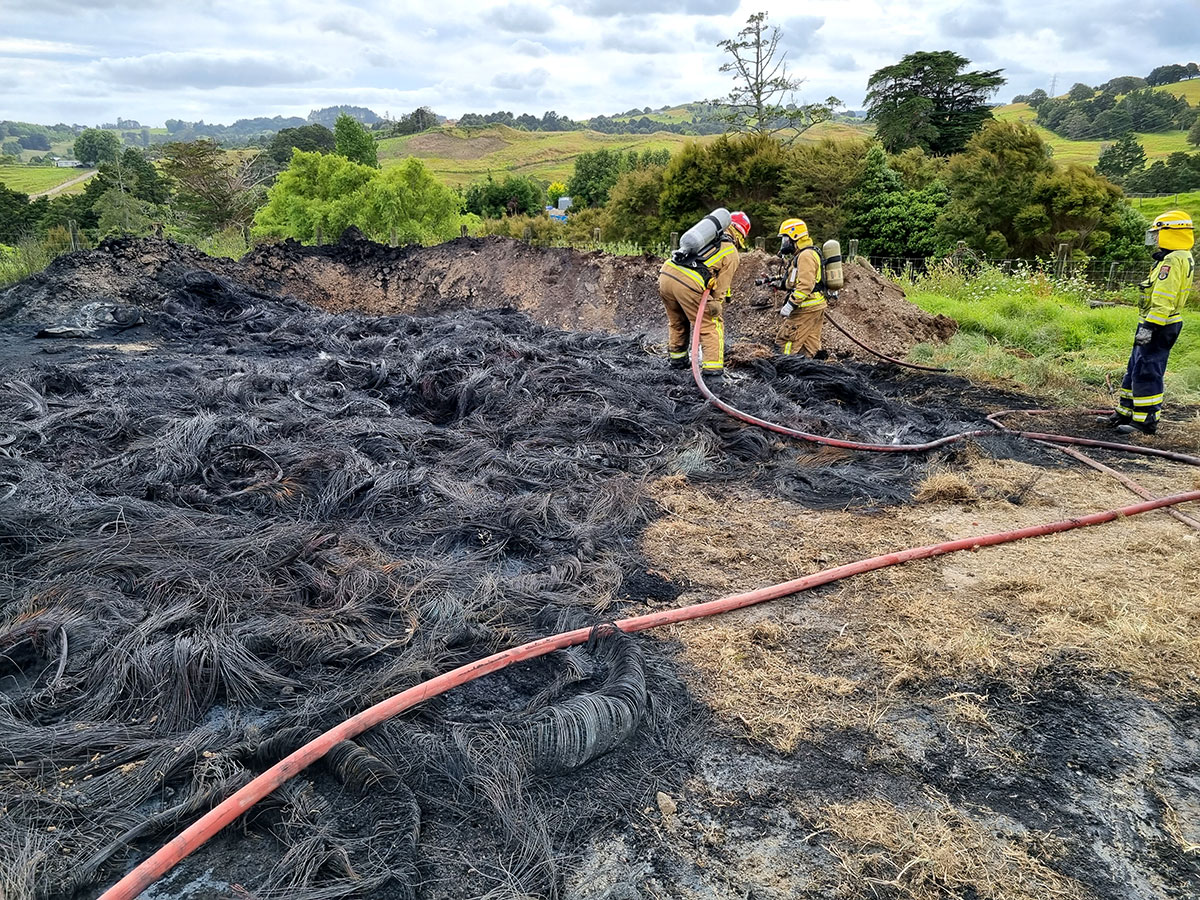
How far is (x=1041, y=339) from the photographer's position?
9.72 m

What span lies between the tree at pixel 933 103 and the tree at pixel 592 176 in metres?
13.8

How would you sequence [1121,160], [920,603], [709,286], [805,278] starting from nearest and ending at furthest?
[920,603] → [709,286] → [805,278] → [1121,160]

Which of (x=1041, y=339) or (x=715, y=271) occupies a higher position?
(x=715, y=271)

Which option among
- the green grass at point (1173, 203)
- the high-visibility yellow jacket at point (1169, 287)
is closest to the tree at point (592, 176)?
the green grass at point (1173, 203)

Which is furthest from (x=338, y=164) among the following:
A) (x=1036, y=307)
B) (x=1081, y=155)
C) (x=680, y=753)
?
(x=1081, y=155)

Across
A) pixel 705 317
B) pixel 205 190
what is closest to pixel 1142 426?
pixel 705 317

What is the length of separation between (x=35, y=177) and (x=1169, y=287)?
98.8 m

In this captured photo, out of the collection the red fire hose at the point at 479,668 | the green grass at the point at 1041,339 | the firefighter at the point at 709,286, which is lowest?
the red fire hose at the point at 479,668

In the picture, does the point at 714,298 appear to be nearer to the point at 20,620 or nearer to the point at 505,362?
the point at 505,362

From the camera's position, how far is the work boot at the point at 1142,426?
249 inches

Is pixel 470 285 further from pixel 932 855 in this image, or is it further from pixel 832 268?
pixel 932 855

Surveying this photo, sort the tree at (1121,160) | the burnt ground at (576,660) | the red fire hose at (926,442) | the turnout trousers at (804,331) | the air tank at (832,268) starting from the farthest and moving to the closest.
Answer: the tree at (1121,160) → the turnout trousers at (804,331) → the air tank at (832,268) → the red fire hose at (926,442) → the burnt ground at (576,660)

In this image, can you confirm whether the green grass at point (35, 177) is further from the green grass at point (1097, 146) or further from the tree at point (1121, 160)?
the tree at point (1121, 160)

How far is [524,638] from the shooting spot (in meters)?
3.27
